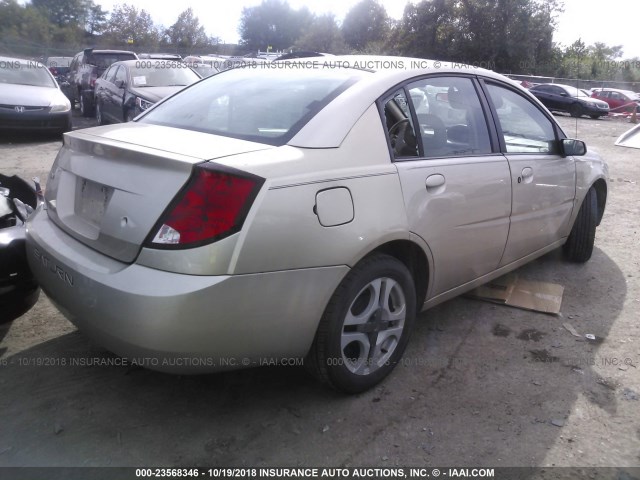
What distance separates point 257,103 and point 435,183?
102 centimetres

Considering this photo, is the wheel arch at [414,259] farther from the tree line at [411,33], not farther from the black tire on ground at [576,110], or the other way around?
the tree line at [411,33]

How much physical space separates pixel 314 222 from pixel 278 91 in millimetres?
995

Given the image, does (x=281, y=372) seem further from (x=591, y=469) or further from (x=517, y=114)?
(x=517, y=114)

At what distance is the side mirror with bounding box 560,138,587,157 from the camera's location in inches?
160

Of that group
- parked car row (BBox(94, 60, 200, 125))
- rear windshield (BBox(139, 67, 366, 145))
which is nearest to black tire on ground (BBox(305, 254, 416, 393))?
rear windshield (BBox(139, 67, 366, 145))

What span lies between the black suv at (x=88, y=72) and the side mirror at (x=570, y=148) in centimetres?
1317

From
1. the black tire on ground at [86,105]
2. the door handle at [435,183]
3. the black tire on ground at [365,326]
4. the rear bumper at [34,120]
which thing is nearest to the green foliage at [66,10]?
the black tire on ground at [86,105]

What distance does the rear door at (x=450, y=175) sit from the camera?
2.85 m

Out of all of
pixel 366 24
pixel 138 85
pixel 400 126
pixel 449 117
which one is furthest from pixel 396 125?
pixel 366 24

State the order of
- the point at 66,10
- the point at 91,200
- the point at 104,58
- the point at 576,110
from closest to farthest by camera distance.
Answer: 1. the point at 91,200
2. the point at 104,58
3. the point at 576,110
4. the point at 66,10

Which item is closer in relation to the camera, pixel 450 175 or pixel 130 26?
pixel 450 175

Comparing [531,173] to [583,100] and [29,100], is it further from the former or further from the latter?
[583,100]

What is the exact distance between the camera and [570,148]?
4070 millimetres

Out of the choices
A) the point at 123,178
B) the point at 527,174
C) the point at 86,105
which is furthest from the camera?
the point at 86,105
